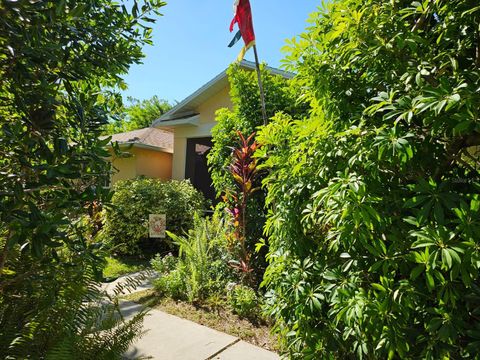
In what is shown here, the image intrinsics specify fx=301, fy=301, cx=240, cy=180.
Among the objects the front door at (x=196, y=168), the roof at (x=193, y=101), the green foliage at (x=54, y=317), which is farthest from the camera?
the front door at (x=196, y=168)

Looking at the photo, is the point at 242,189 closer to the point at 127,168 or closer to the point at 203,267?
the point at 203,267

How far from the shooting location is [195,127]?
11141 millimetres

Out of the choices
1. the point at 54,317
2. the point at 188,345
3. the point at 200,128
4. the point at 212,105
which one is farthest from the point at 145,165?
the point at 54,317

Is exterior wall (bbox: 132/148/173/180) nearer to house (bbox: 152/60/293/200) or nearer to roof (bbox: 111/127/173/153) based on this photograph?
roof (bbox: 111/127/173/153)

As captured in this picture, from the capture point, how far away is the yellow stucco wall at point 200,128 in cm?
1064

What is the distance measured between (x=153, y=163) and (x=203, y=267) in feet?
29.7

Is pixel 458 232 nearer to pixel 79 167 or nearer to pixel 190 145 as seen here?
pixel 79 167

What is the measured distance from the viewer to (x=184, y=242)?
18.9 ft

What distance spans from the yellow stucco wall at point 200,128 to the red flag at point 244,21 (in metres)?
5.44

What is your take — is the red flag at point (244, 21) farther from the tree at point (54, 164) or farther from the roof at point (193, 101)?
the roof at point (193, 101)

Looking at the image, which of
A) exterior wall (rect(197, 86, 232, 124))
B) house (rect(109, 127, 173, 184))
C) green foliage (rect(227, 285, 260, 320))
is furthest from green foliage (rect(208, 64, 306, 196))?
house (rect(109, 127, 173, 184))

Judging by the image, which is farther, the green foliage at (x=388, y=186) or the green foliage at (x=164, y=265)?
the green foliage at (x=164, y=265)

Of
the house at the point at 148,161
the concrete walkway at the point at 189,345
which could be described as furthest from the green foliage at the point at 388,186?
the house at the point at 148,161

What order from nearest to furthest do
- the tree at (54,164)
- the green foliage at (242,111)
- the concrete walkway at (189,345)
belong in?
the tree at (54,164)
the concrete walkway at (189,345)
the green foliage at (242,111)
